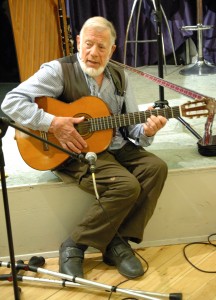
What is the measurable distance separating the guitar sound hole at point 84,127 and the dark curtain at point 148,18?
2373 mm

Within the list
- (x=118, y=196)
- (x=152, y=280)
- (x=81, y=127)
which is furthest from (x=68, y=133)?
(x=152, y=280)

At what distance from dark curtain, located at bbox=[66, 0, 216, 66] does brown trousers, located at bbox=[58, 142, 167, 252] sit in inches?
95.3

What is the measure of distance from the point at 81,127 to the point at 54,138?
0.40ft

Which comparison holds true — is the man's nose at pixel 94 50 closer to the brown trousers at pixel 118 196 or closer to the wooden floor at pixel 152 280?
the brown trousers at pixel 118 196

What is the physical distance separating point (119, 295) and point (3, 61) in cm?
256

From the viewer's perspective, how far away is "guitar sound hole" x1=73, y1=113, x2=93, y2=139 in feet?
5.71

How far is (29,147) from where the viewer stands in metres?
1.75

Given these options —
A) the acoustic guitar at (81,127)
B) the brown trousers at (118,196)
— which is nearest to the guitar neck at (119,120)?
the acoustic guitar at (81,127)

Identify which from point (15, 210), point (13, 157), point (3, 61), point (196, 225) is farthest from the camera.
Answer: point (3, 61)

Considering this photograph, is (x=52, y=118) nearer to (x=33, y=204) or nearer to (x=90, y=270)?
(x=33, y=204)

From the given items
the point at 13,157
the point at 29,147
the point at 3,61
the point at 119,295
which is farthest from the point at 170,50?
the point at 119,295

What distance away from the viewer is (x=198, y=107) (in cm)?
169

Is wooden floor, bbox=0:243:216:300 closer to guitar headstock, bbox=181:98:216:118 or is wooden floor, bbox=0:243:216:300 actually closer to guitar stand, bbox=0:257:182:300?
guitar stand, bbox=0:257:182:300

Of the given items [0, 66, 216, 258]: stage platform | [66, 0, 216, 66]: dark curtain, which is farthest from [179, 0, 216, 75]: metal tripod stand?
[0, 66, 216, 258]: stage platform
